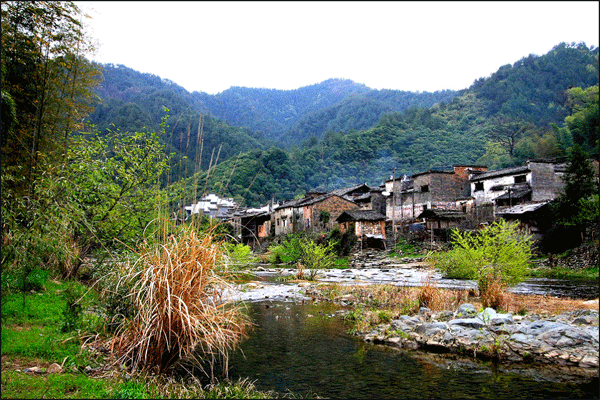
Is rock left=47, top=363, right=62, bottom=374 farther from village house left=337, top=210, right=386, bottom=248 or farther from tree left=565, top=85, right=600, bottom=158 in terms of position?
tree left=565, top=85, right=600, bottom=158

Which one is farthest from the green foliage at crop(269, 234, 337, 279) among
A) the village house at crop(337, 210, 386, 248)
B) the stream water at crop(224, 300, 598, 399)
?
the stream water at crop(224, 300, 598, 399)

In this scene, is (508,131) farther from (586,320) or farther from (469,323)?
(469,323)

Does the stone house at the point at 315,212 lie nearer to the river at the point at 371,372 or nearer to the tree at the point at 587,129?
the tree at the point at 587,129

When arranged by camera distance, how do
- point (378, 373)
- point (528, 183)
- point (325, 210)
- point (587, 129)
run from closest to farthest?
point (378, 373), point (528, 183), point (325, 210), point (587, 129)

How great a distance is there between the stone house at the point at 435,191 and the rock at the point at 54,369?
124 ft

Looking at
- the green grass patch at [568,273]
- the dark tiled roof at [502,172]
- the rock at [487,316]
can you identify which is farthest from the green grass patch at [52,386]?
the dark tiled roof at [502,172]

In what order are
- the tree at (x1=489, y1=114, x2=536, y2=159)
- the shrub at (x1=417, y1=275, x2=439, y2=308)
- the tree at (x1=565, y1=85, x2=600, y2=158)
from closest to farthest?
1. the shrub at (x1=417, y1=275, x2=439, y2=308)
2. the tree at (x1=565, y1=85, x2=600, y2=158)
3. the tree at (x1=489, y1=114, x2=536, y2=159)

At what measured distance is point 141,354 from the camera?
5.09 m

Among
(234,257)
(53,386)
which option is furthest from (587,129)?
(53,386)

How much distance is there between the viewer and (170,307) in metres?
4.80

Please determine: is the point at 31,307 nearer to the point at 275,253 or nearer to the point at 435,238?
the point at 275,253

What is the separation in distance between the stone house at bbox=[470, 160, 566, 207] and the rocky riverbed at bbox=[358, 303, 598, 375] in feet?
95.6

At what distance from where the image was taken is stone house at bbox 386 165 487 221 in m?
41.7

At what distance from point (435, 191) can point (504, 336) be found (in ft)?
119
